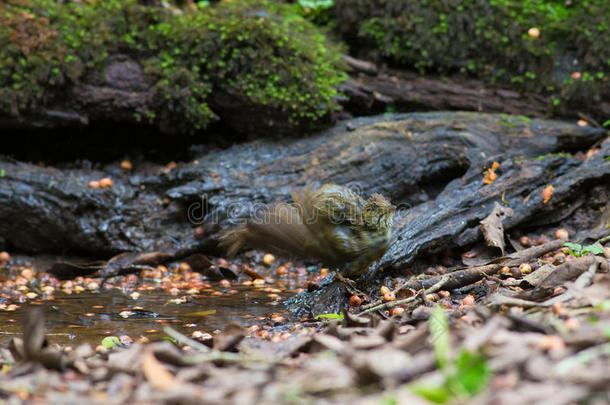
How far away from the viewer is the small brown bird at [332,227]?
3871 mm

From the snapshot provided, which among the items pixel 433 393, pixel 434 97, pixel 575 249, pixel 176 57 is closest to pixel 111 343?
pixel 433 393

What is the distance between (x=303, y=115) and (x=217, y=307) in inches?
113

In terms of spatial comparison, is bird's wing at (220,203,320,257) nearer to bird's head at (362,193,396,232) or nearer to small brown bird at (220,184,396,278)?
small brown bird at (220,184,396,278)

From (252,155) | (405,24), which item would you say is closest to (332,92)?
(252,155)

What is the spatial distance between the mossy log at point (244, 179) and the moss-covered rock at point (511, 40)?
932 mm

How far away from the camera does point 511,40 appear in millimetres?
7180

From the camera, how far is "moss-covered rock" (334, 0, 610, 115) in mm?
6965

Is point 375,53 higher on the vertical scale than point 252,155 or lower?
higher

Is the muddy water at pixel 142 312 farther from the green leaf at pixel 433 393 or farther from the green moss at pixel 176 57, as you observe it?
the green moss at pixel 176 57

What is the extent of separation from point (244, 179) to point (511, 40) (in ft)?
12.8

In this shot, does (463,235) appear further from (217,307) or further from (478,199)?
(217,307)

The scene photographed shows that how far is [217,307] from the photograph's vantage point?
14.5 feet

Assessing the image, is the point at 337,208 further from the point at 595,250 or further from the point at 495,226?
the point at 595,250

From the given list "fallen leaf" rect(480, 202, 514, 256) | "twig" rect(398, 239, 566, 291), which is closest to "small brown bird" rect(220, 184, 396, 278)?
"twig" rect(398, 239, 566, 291)
